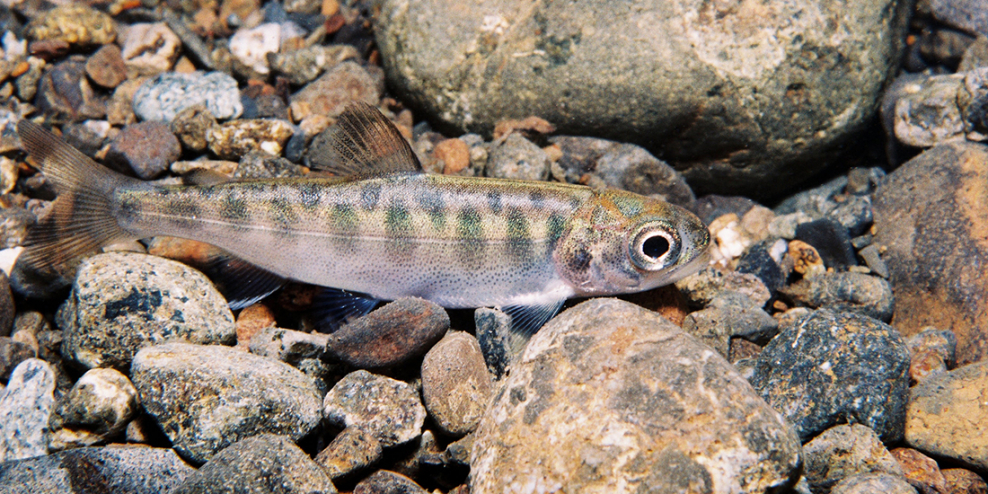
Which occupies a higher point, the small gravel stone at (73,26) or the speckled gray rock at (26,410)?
the small gravel stone at (73,26)

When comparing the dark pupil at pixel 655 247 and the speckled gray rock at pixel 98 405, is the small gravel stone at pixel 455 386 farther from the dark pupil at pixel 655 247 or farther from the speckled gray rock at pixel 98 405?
the speckled gray rock at pixel 98 405

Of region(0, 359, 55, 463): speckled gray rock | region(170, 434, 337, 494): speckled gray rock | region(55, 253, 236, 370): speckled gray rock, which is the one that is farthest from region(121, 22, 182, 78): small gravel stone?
region(170, 434, 337, 494): speckled gray rock

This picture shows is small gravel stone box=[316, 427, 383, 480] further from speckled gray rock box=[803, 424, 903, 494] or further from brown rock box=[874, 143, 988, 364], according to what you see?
brown rock box=[874, 143, 988, 364]

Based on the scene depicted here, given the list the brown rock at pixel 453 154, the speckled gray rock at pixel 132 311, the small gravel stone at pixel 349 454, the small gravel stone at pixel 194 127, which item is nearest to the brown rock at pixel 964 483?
the small gravel stone at pixel 349 454

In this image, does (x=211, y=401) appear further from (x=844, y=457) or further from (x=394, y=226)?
(x=844, y=457)

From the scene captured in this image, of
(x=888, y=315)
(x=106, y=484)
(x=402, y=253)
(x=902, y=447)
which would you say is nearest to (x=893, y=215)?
(x=888, y=315)
